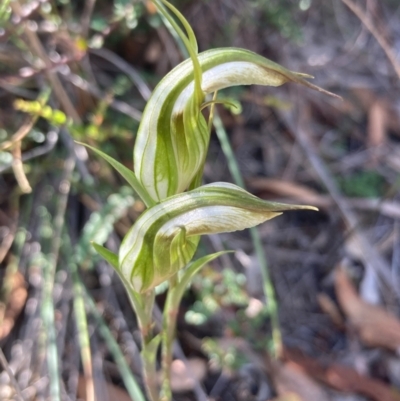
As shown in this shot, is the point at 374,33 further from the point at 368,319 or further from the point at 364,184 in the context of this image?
the point at 368,319

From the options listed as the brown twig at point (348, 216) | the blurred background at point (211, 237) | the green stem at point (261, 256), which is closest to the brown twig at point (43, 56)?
the blurred background at point (211, 237)

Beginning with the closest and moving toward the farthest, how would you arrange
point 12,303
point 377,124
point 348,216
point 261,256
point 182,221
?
1. point 182,221
2. point 261,256
3. point 12,303
4. point 348,216
5. point 377,124

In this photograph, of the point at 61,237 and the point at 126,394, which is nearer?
the point at 126,394

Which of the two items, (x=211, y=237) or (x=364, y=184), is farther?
(x=364, y=184)

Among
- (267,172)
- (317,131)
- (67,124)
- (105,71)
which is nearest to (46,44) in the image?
(105,71)

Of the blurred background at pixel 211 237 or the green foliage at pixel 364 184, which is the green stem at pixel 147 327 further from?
the green foliage at pixel 364 184

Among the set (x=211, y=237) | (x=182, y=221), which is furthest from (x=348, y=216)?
(x=182, y=221)

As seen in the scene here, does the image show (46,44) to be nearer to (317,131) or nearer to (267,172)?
(267,172)

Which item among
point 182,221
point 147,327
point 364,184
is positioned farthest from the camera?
point 364,184
